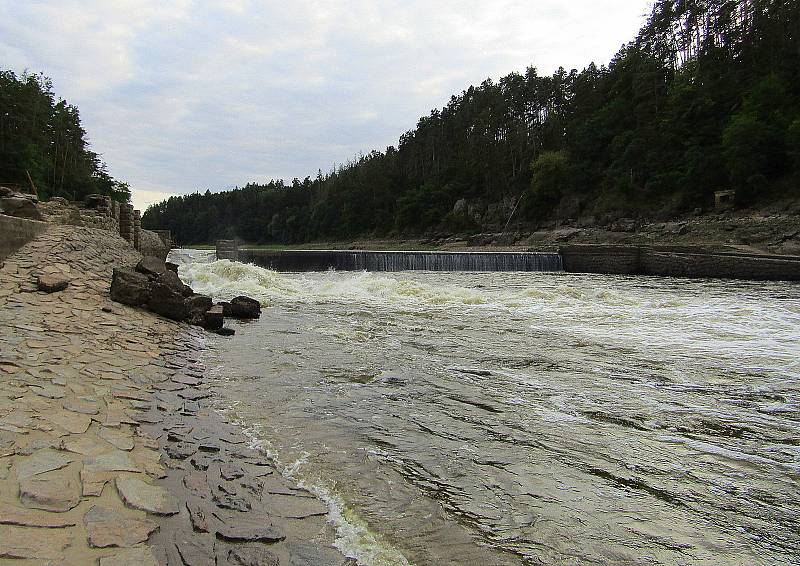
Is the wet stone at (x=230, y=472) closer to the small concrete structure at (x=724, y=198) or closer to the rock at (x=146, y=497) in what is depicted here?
the rock at (x=146, y=497)

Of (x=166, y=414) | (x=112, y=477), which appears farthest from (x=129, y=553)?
(x=166, y=414)

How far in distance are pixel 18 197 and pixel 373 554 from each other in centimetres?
1424

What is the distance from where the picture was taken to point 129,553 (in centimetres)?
233

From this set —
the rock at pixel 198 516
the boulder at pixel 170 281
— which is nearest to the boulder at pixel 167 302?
the boulder at pixel 170 281

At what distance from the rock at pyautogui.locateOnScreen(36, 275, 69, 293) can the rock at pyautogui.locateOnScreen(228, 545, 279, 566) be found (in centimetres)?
778

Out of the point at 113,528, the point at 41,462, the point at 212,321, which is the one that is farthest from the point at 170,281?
the point at 113,528

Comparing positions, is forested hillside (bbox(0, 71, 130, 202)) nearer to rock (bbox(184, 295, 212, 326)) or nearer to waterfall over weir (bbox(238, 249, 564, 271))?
waterfall over weir (bbox(238, 249, 564, 271))

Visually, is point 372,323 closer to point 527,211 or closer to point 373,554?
point 373,554

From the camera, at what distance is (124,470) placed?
3225mm

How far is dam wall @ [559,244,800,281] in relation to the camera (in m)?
19.9

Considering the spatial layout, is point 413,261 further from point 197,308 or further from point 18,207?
point 18,207

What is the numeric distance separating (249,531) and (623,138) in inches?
2102

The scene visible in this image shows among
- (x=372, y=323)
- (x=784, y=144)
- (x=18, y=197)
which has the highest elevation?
(x=784, y=144)

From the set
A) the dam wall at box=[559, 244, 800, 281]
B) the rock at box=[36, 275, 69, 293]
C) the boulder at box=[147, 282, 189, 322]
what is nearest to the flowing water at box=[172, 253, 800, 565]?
the boulder at box=[147, 282, 189, 322]
